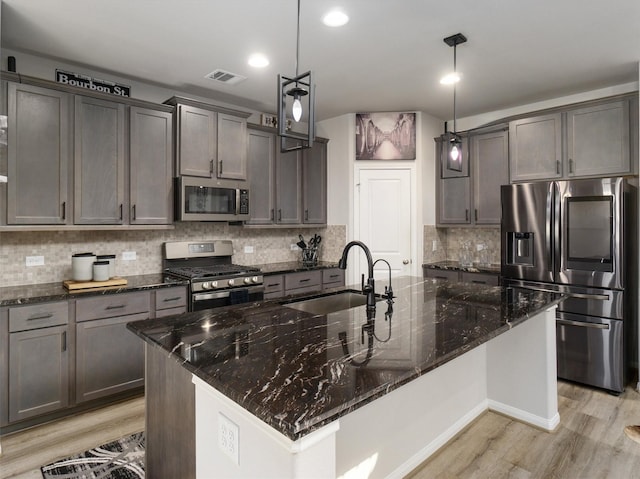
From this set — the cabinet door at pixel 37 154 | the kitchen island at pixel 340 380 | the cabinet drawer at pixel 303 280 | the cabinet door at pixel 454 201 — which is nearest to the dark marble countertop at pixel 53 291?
the cabinet door at pixel 37 154

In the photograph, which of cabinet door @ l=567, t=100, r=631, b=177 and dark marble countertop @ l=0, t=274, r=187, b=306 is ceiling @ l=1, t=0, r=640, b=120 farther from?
dark marble countertop @ l=0, t=274, r=187, b=306

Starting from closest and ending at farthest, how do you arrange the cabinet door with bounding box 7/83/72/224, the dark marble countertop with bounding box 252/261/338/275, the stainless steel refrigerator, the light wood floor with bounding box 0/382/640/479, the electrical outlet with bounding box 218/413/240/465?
the electrical outlet with bounding box 218/413/240/465 → the light wood floor with bounding box 0/382/640/479 → the cabinet door with bounding box 7/83/72/224 → the stainless steel refrigerator → the dark marble countertop with bounding box 252/261/338/275

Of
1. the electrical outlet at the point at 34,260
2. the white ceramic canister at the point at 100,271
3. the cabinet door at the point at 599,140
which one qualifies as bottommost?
the white ceramic canister at the point at 100,271

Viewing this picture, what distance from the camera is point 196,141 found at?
12.0 ft

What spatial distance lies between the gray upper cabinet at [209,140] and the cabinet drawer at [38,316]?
1.46 metres

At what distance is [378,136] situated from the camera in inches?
181

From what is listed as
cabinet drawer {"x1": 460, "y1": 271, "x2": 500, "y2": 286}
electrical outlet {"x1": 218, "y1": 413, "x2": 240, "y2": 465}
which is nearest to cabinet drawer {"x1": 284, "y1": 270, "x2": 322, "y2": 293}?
cabinet drawer {"x1": 460, "y1": 271, "x2": 500, "y2": 286}

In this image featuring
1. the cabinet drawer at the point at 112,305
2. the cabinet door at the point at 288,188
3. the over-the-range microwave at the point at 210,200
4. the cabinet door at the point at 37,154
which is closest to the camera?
the cabinet door at the point at 37,154

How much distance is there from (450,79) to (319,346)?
3.02 meters

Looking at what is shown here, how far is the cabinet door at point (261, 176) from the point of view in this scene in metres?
4.23

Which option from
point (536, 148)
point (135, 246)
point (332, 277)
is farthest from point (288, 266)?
point (536, 148)

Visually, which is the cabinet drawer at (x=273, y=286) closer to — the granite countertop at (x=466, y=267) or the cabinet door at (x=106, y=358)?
the cabinet door at (x=106, y=358)

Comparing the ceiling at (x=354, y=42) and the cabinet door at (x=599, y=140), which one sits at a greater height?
the ceiling at (x=354, y=42)

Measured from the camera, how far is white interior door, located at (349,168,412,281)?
4.61 m
